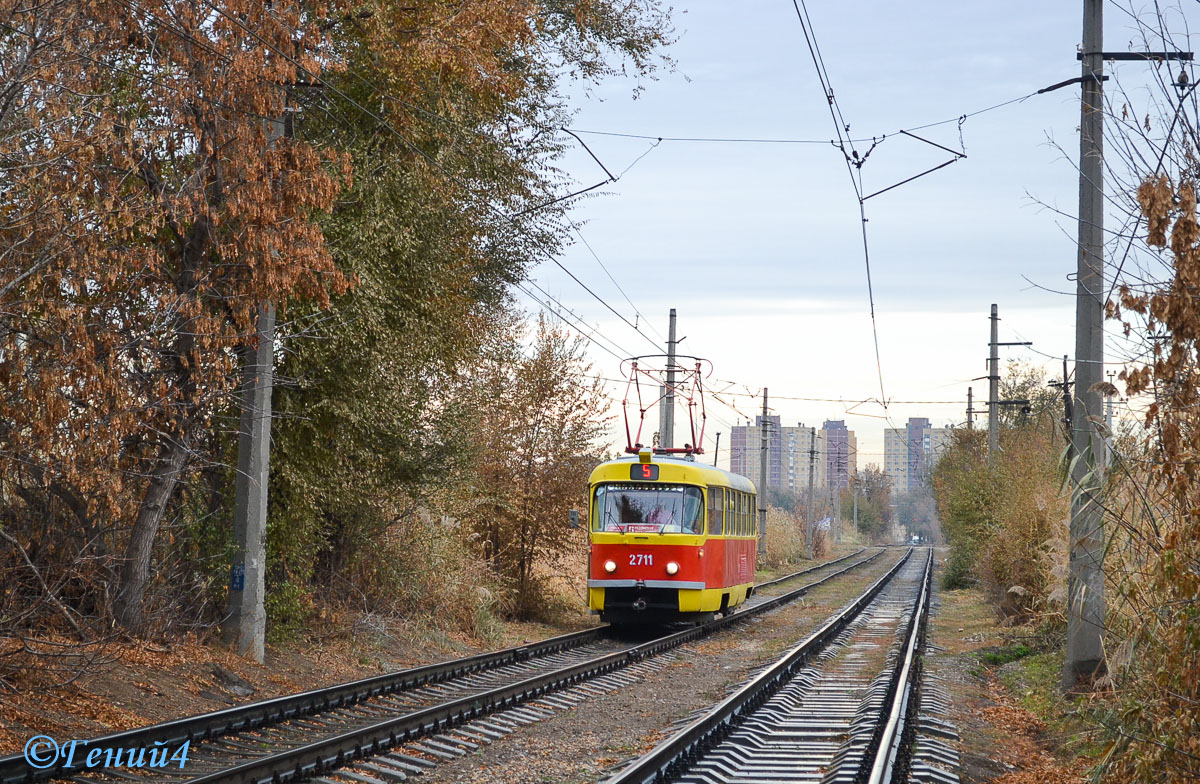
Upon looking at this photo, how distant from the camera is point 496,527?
23047 mm

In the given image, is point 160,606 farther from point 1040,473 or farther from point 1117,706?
point 1040,473

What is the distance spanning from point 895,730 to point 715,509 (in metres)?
10.8

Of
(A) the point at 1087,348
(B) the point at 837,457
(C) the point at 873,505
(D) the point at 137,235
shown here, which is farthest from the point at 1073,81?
(C) the point at 873,505

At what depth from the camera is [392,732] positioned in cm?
998

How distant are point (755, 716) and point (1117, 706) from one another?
4809 mm

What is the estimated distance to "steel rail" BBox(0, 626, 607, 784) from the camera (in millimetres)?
7703

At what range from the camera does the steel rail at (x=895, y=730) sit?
8973 mm

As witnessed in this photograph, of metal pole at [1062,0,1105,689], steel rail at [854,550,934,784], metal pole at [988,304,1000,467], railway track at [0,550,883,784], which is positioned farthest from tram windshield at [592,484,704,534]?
metal pole at [988,304,1000,467]

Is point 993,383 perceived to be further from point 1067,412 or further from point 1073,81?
point 1073,81

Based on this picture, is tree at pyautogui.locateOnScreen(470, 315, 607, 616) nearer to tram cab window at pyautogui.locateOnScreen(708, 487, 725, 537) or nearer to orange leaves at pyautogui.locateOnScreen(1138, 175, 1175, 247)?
tram cab window at pyautogui.locateOnScreen(708, 487, 725, 537)

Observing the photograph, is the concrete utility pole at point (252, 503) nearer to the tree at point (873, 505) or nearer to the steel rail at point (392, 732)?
the steel rail at point (392, 732)

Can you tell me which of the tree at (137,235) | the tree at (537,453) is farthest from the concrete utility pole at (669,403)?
the tree at (137,235)

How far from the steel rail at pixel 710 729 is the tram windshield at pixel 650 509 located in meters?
3.12

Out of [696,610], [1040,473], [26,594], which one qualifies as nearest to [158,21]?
[26,594]
